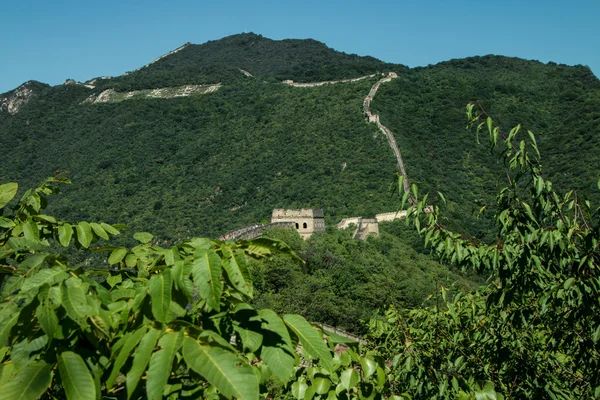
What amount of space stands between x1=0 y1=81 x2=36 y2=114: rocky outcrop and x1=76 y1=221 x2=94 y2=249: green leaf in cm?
12288

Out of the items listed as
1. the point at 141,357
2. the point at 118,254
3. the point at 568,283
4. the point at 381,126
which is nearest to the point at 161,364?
the point at 141,357

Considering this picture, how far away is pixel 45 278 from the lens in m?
2.56

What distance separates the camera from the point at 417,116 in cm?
7581

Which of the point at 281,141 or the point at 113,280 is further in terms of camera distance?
the point at 281,141

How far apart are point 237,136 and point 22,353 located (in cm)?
7753

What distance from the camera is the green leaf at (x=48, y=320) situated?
232 cm

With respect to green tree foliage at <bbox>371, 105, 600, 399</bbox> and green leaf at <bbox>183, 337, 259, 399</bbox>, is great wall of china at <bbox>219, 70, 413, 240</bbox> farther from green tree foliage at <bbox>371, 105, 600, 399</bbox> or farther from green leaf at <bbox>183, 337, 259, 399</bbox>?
green leaf at <bbox>183, 337, 259, 399</bbox>

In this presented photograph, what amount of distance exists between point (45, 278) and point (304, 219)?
3948 cm

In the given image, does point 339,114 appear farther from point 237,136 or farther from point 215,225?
point 215,225

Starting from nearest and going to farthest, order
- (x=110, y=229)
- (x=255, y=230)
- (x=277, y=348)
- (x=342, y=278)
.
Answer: (x=277, y=348) < (x=110, y=229) < (x=342, y=278) < (x=255, y=230)

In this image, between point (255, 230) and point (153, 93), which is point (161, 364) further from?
point (153, 93)

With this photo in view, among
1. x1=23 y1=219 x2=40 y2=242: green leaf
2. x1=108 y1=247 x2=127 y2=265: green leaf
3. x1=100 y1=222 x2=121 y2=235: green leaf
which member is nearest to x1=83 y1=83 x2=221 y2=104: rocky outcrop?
x1=100 y1=222 x2=121 y2=235: green leaf

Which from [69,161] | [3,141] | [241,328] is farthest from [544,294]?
[3,141]

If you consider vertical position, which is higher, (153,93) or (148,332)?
(153,93)
